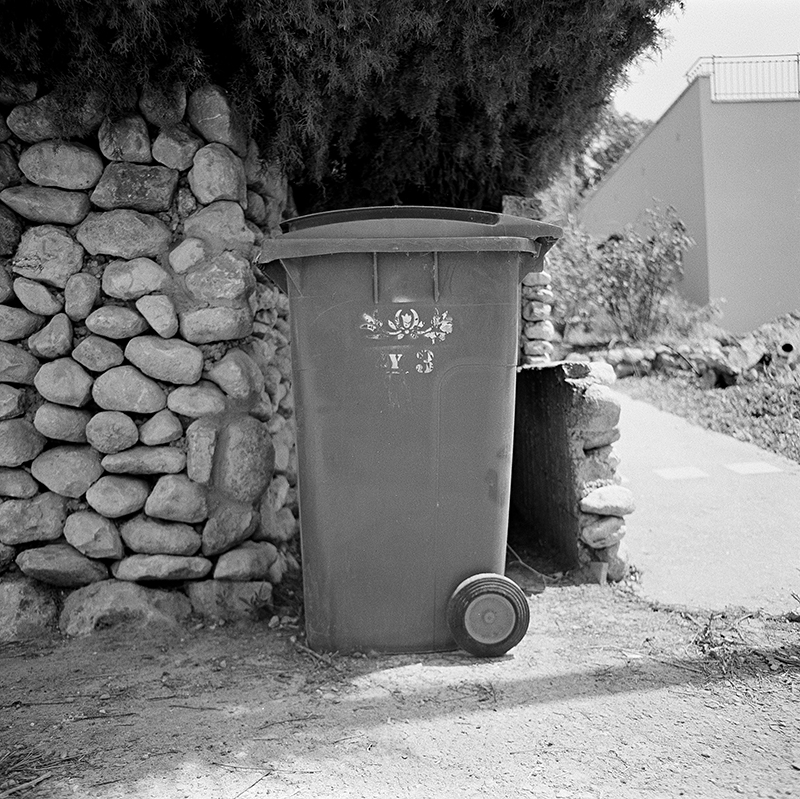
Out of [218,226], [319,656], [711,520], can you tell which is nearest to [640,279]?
[711,520]

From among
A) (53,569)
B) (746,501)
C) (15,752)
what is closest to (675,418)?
(746,501)

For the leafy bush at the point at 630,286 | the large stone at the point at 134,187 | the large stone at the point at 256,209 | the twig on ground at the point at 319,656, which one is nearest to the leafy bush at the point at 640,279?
the leafy bush at the point at 630,286

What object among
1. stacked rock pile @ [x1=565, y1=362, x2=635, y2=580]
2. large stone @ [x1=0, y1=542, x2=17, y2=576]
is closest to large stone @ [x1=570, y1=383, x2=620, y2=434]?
stacked rock pile @ [x1=565, y1=362, x2=635, y2=580]

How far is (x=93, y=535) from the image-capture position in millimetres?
3432

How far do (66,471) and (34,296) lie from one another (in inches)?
29.2

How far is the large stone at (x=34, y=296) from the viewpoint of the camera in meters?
3.47

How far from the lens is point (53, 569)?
11.2 feet

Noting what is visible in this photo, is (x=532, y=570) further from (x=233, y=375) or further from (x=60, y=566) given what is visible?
(x=60, y=566)

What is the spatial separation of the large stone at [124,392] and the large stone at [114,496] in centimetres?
30

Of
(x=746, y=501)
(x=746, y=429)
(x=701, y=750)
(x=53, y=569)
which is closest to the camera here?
(x=701, y=750)

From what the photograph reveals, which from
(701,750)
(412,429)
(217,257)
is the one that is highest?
(217,257)

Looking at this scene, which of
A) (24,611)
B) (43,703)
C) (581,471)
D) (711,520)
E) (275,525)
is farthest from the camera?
(711,520)

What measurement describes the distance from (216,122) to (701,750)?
3.03 metres

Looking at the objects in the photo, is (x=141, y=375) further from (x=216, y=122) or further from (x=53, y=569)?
(x=216, y=122)
